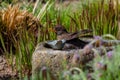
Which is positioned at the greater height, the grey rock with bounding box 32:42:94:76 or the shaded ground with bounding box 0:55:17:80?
the grey rock with bounding box 32:42:94:76

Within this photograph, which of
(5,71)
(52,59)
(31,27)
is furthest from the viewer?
(31,27)

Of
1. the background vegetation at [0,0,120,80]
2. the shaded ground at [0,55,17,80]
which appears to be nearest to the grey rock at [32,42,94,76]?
the background vegetation at [0,0,120,80]

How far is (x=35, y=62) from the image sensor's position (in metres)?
4.81

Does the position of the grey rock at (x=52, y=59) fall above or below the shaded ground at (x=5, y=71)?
above

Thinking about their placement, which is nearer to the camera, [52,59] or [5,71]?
[52,59]

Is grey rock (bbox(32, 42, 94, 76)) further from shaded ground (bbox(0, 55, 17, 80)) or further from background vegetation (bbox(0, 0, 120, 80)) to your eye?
shaded ground (bbox(0, 55, 17, 80))

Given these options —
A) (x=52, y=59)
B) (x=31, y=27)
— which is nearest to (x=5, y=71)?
(x=31, y=27)

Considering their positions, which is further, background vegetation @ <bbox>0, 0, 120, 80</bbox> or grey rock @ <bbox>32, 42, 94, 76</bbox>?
background vegetation @ <bbox>0, 0, 120, 80</bbox>

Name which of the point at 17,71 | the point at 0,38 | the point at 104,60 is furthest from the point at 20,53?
the point at 104,60

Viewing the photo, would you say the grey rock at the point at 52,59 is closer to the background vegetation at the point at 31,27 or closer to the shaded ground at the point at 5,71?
the background vegetation at the point at 31,27

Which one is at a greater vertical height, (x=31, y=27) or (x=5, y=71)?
(x=31, y=27)

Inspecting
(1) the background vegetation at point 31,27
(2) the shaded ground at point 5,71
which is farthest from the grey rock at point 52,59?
(2) the shaded ground at point 5,71

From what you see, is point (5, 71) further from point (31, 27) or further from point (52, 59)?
point (52, 59)

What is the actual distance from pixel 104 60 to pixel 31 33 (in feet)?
9.36
